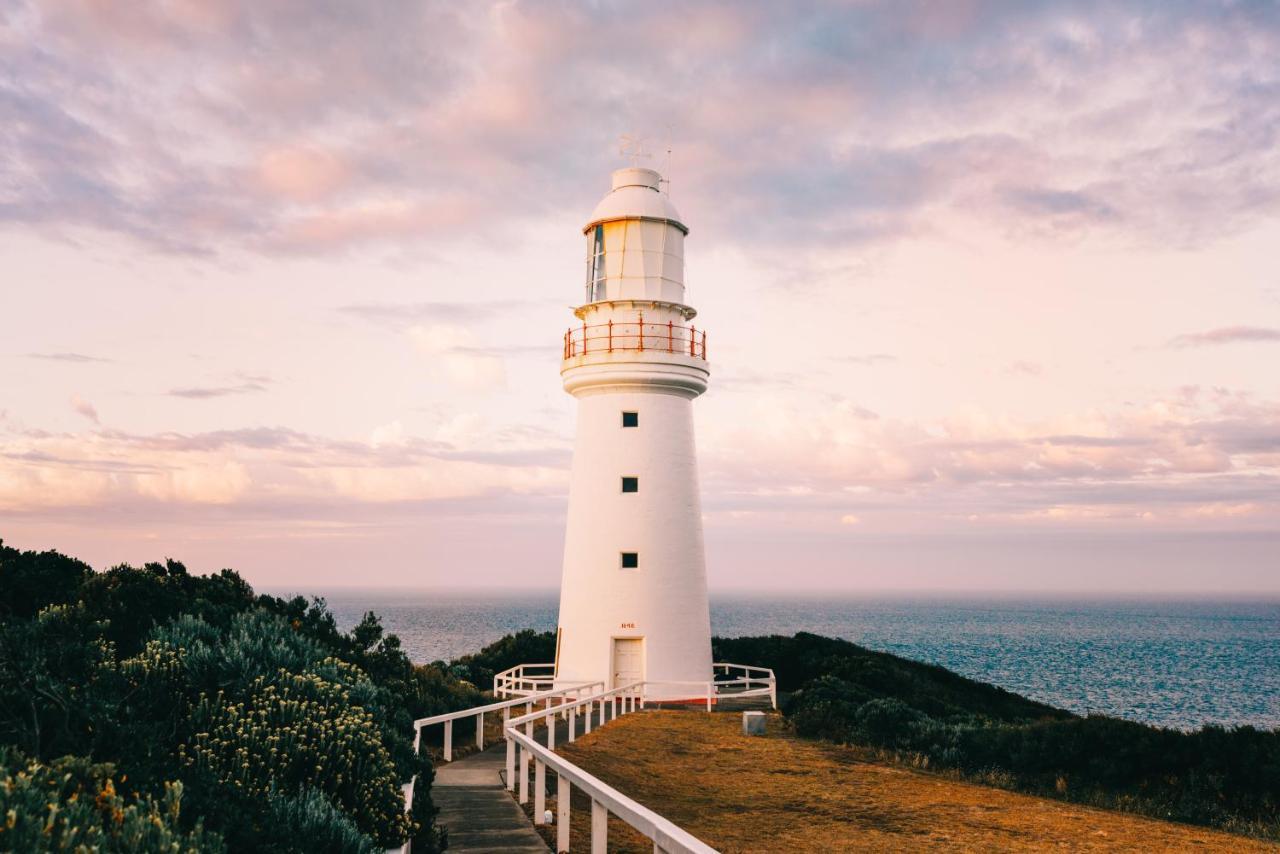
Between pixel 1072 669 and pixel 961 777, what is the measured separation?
62.1m

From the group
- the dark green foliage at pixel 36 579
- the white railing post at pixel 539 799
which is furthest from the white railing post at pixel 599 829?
the dark green foliage at pixel 36 579

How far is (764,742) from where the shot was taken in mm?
20562

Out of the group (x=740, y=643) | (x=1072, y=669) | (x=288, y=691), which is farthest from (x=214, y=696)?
(x=1072, y=669)

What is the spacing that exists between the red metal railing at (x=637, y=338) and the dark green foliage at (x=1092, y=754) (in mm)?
9363

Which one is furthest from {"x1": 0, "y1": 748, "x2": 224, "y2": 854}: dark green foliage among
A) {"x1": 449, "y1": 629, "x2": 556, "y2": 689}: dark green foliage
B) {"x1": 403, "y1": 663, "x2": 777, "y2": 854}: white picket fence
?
{"x1": 449, "y1": 629, "x2": 556, "y2": 689}: dark green foliage

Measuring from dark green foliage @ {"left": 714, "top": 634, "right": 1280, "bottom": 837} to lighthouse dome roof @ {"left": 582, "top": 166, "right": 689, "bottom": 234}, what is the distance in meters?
12.8

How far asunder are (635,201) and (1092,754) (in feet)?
55.6

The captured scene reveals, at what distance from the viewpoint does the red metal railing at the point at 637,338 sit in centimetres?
2600

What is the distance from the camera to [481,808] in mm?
12125

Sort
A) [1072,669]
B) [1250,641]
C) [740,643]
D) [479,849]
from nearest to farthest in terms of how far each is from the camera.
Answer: [479,849], [740,643], [1072,669], [1250,641]

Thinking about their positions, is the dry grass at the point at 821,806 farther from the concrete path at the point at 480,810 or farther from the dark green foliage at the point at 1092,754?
the dark green foliage at the point at 1092,754

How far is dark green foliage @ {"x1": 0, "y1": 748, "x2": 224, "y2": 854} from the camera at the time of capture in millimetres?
4129

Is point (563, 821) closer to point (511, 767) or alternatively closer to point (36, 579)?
point (511, 767)

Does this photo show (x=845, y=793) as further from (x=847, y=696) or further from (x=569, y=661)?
(x=569, y=661)
